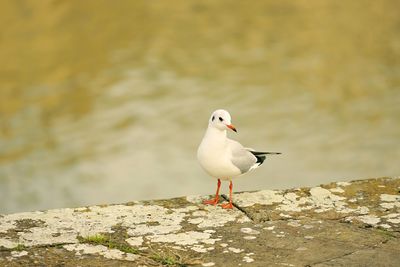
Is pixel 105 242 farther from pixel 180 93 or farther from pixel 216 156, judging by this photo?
pixel 180 93

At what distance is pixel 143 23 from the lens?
21.8 meters

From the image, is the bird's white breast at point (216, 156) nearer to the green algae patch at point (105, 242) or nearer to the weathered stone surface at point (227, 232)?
the weathered stone surface at point (227, 232)

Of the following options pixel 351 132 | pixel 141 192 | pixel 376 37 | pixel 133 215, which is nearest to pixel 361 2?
pixel 376 37

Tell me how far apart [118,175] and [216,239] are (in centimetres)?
861

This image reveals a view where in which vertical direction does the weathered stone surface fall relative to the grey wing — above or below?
below

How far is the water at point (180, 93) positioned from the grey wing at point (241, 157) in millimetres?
6790

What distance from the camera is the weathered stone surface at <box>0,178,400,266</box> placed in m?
4.20

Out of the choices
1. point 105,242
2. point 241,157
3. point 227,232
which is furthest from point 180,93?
point 105,242

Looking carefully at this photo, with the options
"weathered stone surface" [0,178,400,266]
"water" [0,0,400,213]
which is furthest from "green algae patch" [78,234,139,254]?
"water" [0,0,400,213]

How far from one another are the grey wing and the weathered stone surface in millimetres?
215

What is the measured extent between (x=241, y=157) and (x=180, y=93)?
1175 centimetres

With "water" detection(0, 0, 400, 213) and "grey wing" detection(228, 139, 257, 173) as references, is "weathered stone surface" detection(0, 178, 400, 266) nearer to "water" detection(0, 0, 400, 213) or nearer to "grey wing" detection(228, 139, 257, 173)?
"grey wing" detection(228, 139, 257, 173)

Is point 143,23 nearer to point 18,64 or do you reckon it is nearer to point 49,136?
point 18,64

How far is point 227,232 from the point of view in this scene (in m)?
4.59
